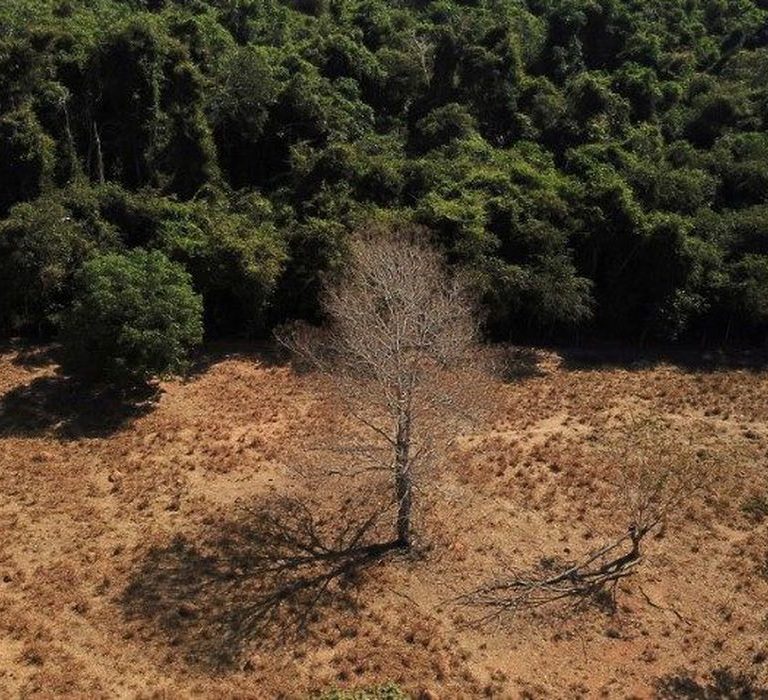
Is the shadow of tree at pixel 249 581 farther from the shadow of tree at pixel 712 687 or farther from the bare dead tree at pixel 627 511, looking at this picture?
the shadow of tree at pixel 712 687

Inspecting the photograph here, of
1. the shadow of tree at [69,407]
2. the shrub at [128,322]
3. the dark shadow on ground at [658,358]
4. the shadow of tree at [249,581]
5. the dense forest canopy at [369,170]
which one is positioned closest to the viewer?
the shadow of tree at [249,581]

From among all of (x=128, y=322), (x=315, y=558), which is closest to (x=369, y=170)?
(x=128, y=322)

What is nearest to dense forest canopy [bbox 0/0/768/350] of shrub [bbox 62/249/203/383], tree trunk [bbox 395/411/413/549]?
→ shrub [bbox 62/249/203/383]

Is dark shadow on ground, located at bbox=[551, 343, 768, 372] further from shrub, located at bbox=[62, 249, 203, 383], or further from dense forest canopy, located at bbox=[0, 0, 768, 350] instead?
shrub, located at bbox=[62, 249, 203, 383]

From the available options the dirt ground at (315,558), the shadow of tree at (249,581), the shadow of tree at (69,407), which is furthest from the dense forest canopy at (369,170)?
the shadow of tree at (249,581)

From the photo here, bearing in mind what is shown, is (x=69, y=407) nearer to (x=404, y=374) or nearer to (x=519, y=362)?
(x=404, y=374)

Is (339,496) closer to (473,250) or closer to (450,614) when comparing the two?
(450,614)
